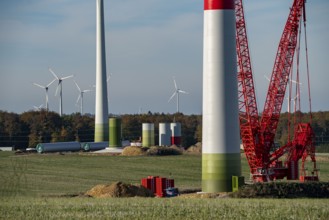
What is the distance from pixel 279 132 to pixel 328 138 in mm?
14776

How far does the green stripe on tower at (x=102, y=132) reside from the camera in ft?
471

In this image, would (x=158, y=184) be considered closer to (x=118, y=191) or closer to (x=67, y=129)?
(x=118, y=191)

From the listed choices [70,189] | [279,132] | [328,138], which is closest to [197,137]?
[279,132]

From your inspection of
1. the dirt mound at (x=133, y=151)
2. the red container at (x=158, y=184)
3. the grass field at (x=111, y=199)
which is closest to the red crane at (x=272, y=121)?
the grass field at (x=111, y=199)

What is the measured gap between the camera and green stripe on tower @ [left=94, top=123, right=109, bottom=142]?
143500 millimetres

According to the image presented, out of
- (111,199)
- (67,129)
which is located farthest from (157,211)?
(67,129)

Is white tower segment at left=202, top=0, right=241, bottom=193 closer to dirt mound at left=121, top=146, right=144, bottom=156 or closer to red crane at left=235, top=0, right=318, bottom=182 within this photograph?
red crane at left=235, top=0, right=318, bottom=182

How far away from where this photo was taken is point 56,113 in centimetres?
17612

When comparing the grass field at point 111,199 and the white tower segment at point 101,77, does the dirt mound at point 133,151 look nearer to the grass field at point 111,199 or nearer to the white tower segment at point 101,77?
the grass field at point 111,199

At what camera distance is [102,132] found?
144 meters

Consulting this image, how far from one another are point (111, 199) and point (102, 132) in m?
96.5

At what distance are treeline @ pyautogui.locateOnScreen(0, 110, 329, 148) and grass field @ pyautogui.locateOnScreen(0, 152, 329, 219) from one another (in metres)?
44.6

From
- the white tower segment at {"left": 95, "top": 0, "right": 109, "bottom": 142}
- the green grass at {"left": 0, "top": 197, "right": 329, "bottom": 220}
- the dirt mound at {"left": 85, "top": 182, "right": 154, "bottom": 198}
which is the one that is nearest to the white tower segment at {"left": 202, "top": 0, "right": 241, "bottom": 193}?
the dirt mound at {"left": 85, "top": 182, "right": 154, "bottom": 198}

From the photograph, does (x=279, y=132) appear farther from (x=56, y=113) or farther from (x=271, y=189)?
(x=271, y=189)
